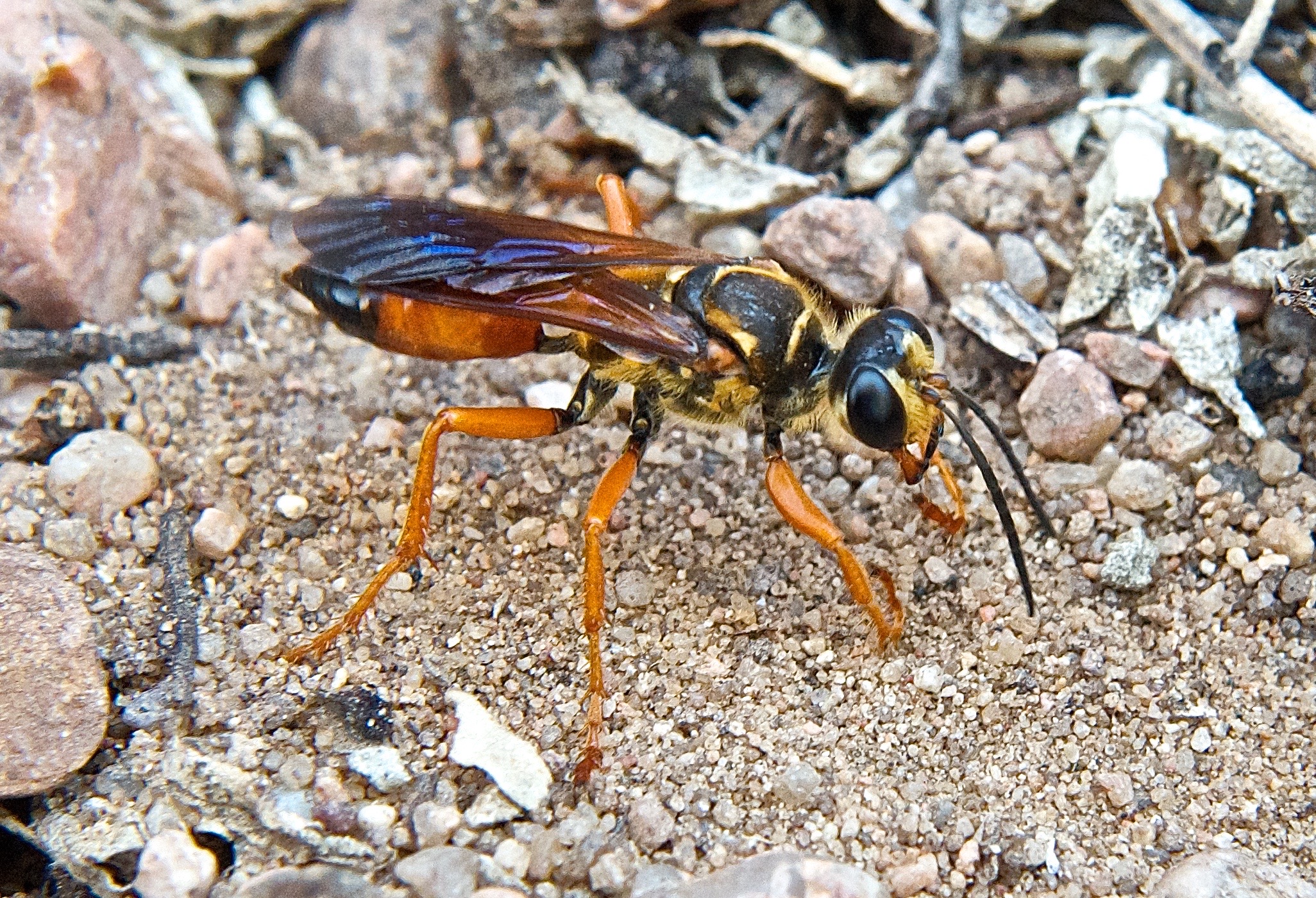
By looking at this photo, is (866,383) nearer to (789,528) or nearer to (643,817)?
(789,528)

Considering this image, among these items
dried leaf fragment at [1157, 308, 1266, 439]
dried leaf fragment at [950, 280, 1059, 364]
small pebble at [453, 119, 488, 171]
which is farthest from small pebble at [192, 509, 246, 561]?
dried leaf fragment at [1157, 308, 1266, 439]

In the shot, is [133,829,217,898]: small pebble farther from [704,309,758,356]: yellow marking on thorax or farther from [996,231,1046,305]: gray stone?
[996,231,1046,305]: gray stone

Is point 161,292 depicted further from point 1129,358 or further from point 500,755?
point 1129,358

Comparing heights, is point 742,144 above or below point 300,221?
below

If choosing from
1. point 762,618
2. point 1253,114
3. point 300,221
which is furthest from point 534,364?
point 1253,114

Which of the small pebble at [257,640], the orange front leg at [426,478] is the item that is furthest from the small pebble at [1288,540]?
the small pebble at [257,640]

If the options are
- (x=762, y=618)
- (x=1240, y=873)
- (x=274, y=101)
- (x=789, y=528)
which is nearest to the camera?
(x=1240, y=873)
